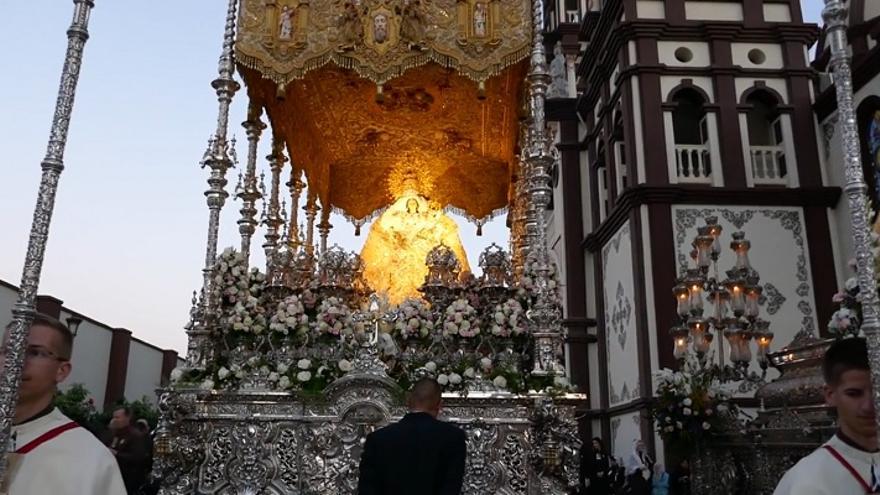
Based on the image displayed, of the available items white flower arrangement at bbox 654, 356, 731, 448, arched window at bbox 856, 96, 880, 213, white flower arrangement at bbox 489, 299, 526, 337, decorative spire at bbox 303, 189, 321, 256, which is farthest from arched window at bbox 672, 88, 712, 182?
white flower arrangement at bbox 489, 299, 526, 337

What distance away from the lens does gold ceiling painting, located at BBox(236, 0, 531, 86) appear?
24.6ft

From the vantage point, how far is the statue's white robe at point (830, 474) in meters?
1.93

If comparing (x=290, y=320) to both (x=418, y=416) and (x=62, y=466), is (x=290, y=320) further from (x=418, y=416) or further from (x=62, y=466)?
(x=62, y=466)

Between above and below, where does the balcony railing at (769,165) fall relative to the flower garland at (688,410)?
above

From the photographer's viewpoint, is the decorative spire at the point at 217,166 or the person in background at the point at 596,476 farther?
the person in background at the point at 596,476

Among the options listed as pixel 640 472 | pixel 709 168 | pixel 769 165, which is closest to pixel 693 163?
pixel 709 168

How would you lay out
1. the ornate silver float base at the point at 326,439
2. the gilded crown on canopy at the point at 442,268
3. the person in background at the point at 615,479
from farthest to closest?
the person in background at the point at 615,479
the gilded crown on canopy at the point at 442,268
the ornate silver float base at the point at 326,439

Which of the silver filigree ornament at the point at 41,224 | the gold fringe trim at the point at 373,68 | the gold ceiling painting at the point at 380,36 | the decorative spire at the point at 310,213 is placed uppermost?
the gold ceiling painting at the point at 380,36

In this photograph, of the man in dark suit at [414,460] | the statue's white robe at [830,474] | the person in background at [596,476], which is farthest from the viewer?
the person in background at [596,476]


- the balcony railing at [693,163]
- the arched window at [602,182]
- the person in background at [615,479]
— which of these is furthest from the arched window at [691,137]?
the person in background at [615,479]

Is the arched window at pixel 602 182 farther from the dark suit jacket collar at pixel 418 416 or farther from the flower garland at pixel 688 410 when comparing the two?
the dark suit jacket collar at pixel 418 416

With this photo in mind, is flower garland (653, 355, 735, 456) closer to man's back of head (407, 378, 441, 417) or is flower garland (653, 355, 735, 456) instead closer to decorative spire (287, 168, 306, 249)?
man's back of head (407, 378, 441, 417)

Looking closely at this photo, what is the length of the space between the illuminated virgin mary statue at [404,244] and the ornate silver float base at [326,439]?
3.18 metres

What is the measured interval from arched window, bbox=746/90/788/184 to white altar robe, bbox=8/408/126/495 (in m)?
12.8
